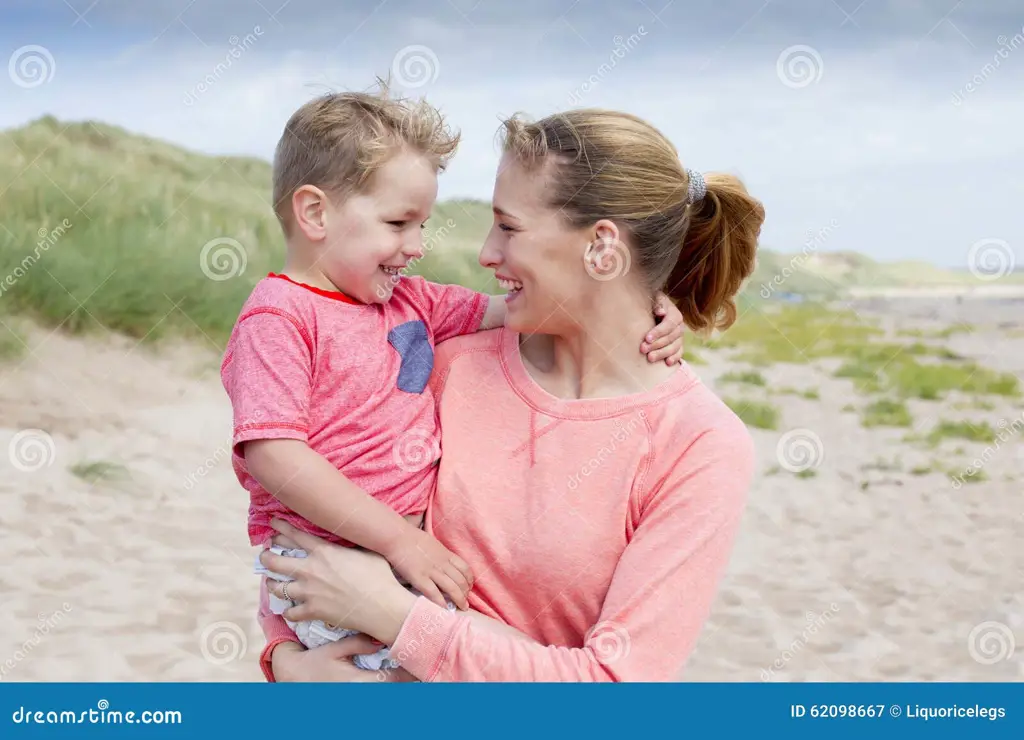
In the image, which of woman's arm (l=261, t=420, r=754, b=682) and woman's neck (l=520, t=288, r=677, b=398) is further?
woman's neck (l=520, t=288, r=677, b=398)

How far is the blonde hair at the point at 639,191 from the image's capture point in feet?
7.35

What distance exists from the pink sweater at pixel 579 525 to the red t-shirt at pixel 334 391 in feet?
0.23

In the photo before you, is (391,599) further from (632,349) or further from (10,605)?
(10,605)

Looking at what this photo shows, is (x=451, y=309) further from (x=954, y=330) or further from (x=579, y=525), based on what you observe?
(x=954, y=330)

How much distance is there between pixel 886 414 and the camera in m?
13.2

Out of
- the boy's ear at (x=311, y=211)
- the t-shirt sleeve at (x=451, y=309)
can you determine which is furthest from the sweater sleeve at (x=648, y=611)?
the boy's ear at (x=311, y=211)

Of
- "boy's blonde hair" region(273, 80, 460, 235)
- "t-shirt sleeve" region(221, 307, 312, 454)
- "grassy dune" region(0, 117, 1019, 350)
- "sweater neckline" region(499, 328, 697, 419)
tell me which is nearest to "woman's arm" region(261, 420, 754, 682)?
"sweater neckline" region(499, 328, 697, 419)

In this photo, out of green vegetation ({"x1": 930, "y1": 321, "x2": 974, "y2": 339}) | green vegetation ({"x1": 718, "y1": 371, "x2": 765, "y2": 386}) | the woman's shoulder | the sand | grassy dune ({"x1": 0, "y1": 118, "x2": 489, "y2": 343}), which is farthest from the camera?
green vegetation ({"x1": 930, "y1": 321, "x2": 974, "y2": 339})

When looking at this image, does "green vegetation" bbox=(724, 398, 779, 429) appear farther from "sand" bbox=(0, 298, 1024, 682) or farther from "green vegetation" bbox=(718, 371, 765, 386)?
"green vegetation" bbox=(718, 371, 765, 386)

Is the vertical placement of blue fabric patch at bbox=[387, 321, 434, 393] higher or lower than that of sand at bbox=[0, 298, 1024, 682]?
lower

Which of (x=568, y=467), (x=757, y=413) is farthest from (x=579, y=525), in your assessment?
(x=757, y=413)

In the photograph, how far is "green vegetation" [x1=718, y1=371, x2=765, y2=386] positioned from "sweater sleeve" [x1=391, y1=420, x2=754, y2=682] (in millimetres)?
11237

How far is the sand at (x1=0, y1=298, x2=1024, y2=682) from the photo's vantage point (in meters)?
5.93
